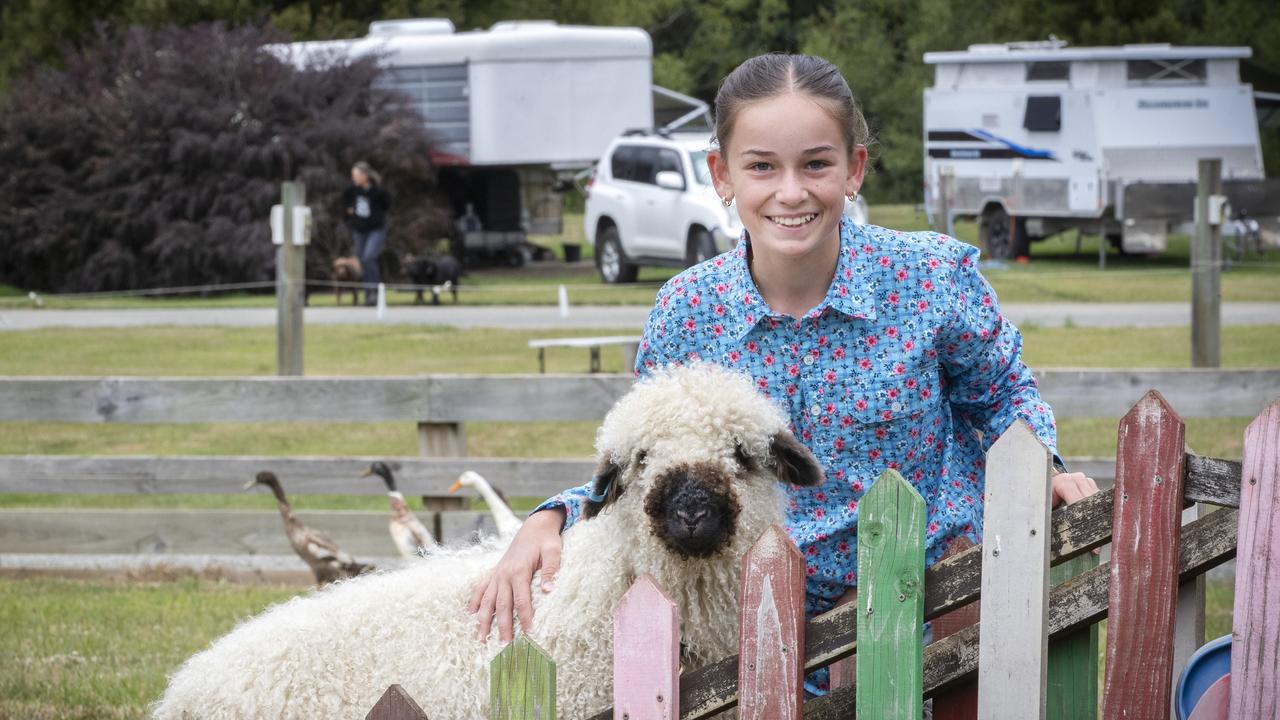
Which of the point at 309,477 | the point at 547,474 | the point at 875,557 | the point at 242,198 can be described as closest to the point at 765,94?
the point at 875,557

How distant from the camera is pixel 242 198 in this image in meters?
24.2

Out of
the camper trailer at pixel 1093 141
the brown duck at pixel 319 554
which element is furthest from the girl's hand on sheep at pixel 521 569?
the camper trailer at pixel 1093 141

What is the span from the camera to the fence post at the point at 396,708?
2.53 meters

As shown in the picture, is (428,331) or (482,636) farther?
(428,331)

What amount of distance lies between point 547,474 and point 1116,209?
776 inches

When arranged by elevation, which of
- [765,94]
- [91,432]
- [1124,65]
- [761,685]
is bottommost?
[91,432]

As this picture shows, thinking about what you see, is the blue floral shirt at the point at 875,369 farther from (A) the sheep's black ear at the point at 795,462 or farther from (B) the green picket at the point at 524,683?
(B) the green picket at the point at 524,683

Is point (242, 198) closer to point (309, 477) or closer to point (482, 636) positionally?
point (309, 477)

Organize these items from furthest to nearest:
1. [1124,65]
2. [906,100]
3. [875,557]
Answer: [906,100] < [1124,65] < [875,557]

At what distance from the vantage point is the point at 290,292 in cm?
924

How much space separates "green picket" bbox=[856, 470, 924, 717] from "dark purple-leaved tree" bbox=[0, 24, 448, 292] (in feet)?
71.2

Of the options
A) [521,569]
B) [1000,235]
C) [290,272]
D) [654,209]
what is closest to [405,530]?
[290,272]

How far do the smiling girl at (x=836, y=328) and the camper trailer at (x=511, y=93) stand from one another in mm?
22946

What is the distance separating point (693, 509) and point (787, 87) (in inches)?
37.3
